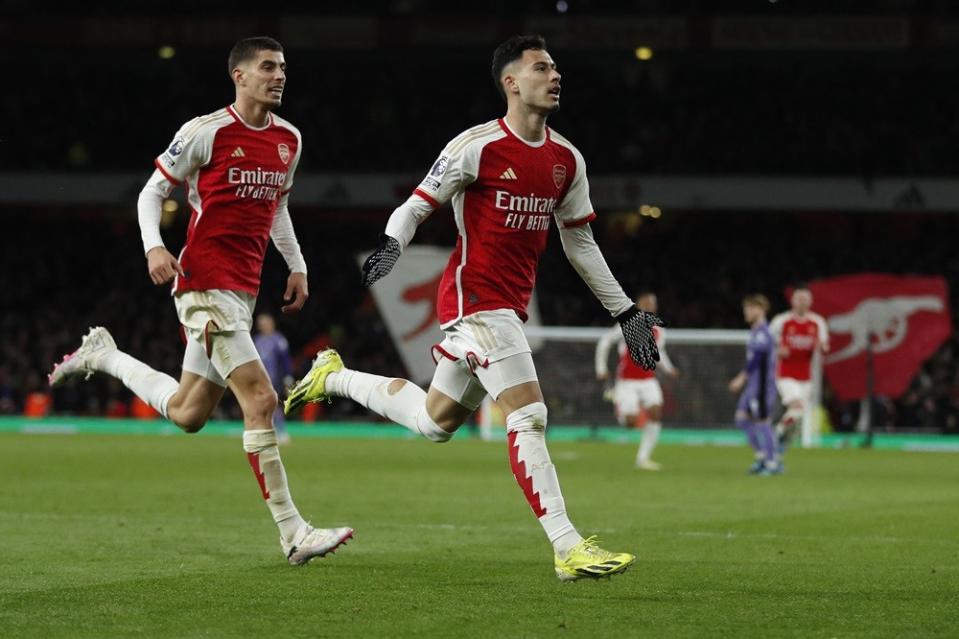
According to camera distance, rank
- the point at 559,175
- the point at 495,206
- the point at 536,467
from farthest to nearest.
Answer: the point at 559,175
the point at 495,206
the point at 536,467

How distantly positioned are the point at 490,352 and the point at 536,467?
1.83 ft

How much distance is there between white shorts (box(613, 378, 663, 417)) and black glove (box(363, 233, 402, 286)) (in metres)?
13.0

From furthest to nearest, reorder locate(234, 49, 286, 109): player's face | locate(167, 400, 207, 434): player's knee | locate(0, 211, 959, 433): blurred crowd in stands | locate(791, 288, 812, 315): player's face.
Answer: locate(0, 211, 959, 433): blurred crowd in stands < locate(791, 288, 812, 315): player's face < locate(167, 400, 207, 434): player's knee < locate(234, 49, 286, 109): player's face

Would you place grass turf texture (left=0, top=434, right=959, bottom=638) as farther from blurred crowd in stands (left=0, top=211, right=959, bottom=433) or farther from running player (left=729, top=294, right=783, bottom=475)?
blurred crowd in stands (left=0, top=211, right=959, bottom=433)

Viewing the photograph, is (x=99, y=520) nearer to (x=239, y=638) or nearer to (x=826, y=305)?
(x=239, y=638)

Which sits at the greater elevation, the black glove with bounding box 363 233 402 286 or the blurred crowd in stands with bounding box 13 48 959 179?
the blurred crowd in stands with bounding box 13 48 959 179

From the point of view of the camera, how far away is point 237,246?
26.6 ft

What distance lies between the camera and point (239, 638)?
5.55 metres

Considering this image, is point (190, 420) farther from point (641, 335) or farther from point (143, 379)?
point (641, 335)

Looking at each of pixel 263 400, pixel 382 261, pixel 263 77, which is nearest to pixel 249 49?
pixel 263 77

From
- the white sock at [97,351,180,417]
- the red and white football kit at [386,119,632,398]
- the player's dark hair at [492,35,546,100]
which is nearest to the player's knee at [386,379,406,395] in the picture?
the red and white football kit at [386,119,632,398]

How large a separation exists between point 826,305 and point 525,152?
2323 centimetres

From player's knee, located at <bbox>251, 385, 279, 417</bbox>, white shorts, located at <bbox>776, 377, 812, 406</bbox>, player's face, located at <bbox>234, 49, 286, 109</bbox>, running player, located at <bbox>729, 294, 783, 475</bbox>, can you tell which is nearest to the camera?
player's knee, located at <bbox>251, 385, 279, 417</bbox>

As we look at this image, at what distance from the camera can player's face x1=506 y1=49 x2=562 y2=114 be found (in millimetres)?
7277
